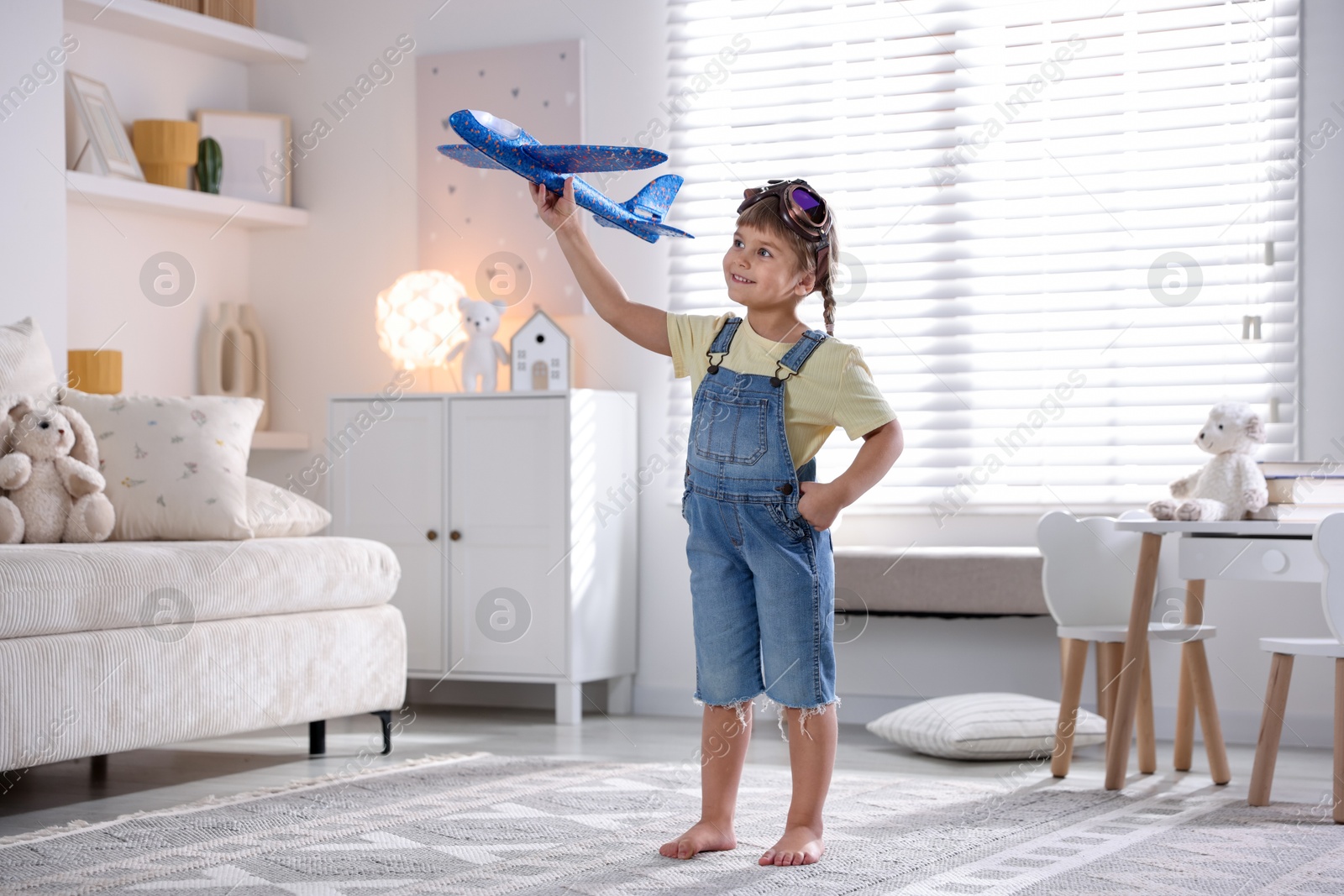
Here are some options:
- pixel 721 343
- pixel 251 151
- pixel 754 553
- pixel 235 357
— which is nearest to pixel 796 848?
pixel 754 553

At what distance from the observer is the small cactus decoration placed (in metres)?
4.39

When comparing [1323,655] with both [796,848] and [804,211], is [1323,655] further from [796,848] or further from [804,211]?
[804,211]

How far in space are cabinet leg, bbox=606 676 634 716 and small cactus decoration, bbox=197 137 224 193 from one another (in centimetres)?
196

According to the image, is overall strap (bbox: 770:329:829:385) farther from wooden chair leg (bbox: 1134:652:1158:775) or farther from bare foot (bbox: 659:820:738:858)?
wooden chair leg (bbox: 1134:652:1158:775)

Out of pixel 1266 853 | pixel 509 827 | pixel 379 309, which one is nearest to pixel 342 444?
pixel 379 309

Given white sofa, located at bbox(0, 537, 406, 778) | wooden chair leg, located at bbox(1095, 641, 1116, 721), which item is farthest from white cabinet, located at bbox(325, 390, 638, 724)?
wooden chair leg, located at bbox(1095, 641, 1116, 721)

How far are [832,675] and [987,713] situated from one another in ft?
4.16

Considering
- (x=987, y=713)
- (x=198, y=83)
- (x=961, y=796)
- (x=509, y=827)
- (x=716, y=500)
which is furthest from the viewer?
(x=198, y=83)

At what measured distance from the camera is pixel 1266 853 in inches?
Answer: 85.4

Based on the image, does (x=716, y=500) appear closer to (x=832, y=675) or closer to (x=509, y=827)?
(x=832, y=675)

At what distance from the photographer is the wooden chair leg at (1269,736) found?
2.56 meters

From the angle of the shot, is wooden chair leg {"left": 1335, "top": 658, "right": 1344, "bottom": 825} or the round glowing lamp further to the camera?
the round glowing lamp

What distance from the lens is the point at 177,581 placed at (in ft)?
8.93

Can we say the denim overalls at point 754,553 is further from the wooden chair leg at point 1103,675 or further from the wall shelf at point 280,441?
the wall shelf at point 280,441
